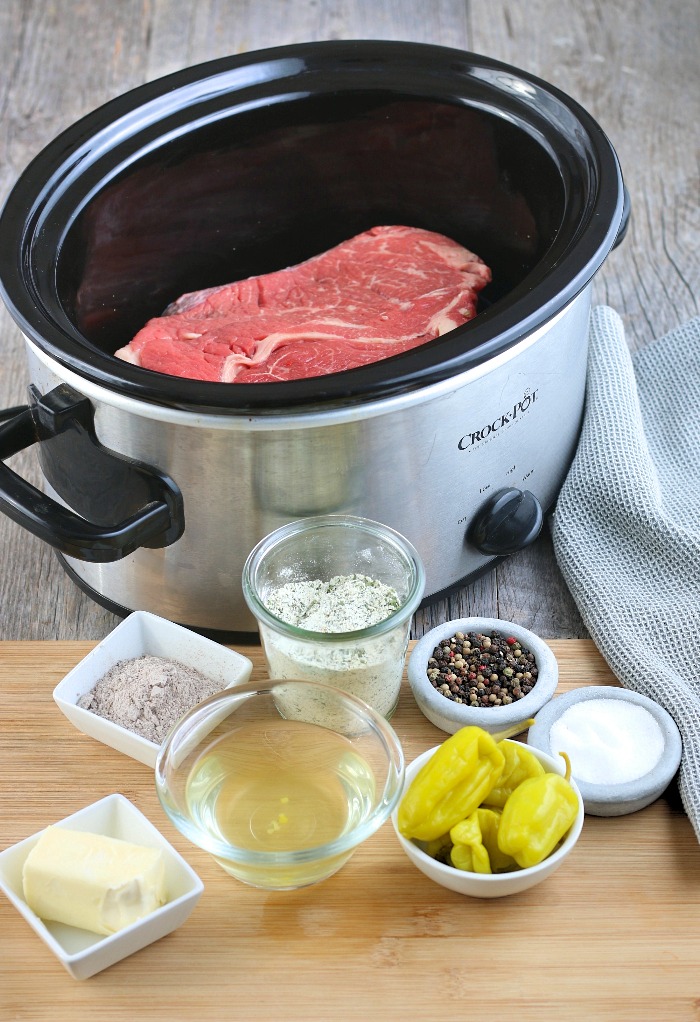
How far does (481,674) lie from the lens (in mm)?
1324

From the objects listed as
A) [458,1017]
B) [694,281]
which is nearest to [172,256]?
[694,281]

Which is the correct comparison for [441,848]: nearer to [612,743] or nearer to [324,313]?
[612,743]

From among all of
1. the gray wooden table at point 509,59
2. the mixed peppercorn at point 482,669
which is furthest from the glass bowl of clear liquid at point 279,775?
the gray wooden table at point 509,59

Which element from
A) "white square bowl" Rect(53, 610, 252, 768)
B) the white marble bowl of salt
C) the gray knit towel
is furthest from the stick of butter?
the gray knit towel

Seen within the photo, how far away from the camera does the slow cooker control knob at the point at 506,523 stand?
144 centimetres

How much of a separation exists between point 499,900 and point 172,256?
1.00m

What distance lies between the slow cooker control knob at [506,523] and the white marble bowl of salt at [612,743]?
0.75 ft

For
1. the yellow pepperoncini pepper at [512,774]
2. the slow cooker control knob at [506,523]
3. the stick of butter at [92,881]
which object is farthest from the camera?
the slow cooker control knob at [506,523]

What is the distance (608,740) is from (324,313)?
0.69 meters

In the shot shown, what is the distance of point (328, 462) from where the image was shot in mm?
1291

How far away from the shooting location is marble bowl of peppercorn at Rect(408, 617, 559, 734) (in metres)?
1.29

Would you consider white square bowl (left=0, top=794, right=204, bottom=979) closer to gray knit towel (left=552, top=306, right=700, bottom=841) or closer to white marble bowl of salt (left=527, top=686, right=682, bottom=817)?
white marble bowl of salt (left=527, top=686, right=682, bottom=817)

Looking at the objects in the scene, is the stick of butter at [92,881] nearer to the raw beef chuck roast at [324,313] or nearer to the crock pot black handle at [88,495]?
the crock pot black handle at [88,495]

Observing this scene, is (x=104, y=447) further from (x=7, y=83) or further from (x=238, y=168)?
(x=7, y=83)
